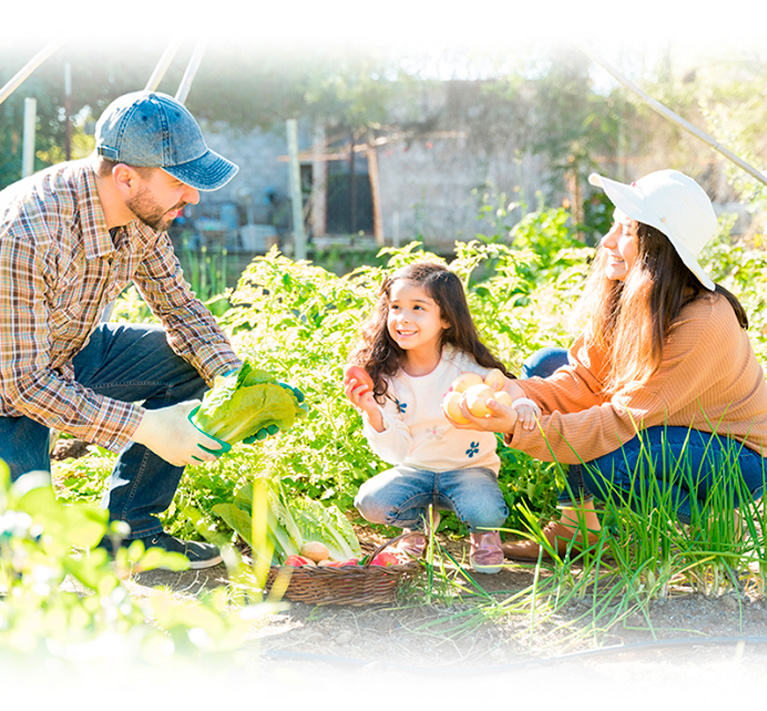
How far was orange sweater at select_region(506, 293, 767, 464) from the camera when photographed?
7.46ft

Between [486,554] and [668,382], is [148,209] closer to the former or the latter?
[486,554]

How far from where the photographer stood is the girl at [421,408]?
8.56 ft

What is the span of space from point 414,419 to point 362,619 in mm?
697

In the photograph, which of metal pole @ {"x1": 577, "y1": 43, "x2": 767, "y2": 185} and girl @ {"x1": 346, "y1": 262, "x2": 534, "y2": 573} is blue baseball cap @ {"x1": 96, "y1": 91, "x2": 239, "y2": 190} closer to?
girl @ {"x1": 346, "y1": 262, "x2": 534, "y2": 573}

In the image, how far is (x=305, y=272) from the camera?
124 inches

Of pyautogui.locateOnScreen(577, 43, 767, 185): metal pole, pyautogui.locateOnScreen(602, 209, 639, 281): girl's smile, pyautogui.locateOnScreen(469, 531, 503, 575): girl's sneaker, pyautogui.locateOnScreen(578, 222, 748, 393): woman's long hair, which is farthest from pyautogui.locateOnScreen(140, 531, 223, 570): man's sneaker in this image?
pyautogui.locateOnScreen(577, 43, 767, 185): metal pole

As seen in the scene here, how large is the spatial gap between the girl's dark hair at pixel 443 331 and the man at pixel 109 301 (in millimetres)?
457

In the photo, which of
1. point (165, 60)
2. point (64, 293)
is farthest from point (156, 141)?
point (165, 60)

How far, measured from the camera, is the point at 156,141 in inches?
89.0

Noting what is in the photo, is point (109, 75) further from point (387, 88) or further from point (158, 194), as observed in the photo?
point (158, 194)

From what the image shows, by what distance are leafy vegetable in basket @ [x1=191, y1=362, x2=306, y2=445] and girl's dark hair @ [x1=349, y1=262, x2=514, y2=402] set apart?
45cm

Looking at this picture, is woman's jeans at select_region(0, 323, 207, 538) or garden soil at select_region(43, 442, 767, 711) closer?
garden soil at select_region(43, 442, 767, 711)

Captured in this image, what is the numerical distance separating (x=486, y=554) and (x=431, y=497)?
0.28 metres

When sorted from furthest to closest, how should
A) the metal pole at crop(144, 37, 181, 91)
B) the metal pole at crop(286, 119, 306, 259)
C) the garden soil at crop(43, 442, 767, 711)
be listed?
1. the metal pole at crop(286, 119, 306, 259)
2. the metal pole at crop(144, 37, 181, 91)
3. the garden soil at crop(43, 442, 767, 711)
